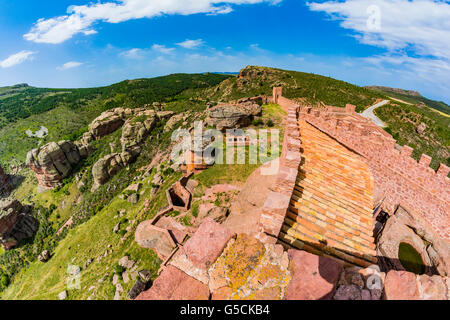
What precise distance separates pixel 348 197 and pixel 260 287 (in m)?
5.87

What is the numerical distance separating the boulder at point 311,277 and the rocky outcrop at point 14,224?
70023 millimetres

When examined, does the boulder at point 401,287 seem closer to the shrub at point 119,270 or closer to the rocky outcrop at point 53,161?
the shrub at point 119,270

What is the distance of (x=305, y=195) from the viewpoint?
273 inches

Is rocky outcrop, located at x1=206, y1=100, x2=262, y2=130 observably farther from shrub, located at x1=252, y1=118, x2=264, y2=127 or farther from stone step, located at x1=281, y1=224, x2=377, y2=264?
stone step, located at x1=281, y1=224, x2=377, y2=264

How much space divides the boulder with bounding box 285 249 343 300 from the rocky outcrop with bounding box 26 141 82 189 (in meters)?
76.3

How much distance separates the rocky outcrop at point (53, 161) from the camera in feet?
185

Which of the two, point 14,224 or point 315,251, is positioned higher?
point 315,251

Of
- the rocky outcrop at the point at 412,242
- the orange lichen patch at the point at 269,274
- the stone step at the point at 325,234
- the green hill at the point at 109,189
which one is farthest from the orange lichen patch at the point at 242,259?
the green hill at the point at 109,189

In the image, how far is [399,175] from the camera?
435 inches

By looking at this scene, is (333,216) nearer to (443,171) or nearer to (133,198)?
(443,171)

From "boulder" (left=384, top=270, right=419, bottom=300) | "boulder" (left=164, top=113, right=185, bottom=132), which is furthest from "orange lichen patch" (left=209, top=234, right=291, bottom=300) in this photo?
"boulder" (left=164, top=113, right=185, bottom=132)

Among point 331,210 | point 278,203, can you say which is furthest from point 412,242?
point 278,203

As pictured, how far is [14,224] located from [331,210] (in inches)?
2934
